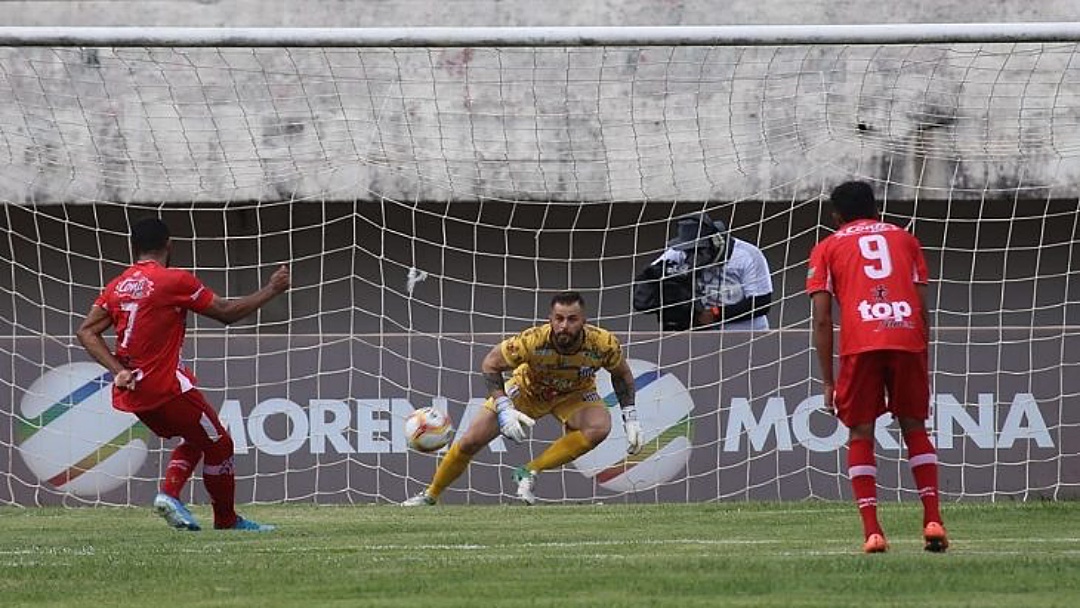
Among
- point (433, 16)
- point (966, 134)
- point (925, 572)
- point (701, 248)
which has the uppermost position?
point (433, 16)

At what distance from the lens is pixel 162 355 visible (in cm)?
1157

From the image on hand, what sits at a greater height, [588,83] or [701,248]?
[588,83]

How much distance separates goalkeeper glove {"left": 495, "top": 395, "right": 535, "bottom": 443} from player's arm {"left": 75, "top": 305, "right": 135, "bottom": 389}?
3111mm

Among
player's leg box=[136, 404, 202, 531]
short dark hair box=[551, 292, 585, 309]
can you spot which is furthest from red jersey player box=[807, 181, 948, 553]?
short dark hair box=[551, 292, 585, 309]

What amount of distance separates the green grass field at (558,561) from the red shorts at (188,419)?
0.56 m

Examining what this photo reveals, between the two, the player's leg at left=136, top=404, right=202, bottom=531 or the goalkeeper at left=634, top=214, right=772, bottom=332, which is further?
the goalkeeper at left=634, top=214, right=772, bottom=332

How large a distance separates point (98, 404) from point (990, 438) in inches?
262

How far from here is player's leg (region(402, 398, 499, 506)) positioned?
14.3 metres

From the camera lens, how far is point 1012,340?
1565 centimetres

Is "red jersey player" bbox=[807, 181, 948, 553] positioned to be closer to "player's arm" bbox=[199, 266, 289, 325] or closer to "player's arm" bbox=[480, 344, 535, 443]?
"player's arm" bbox=[199, 266, 289, 325]

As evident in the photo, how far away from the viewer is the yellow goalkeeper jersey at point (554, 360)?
46.9ft

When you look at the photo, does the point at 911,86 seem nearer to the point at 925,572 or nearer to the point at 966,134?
the point at 966,134

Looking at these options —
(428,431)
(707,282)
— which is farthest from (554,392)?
(707,282)

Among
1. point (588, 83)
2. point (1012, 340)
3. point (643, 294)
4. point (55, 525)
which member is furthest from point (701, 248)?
point (55, 525)
